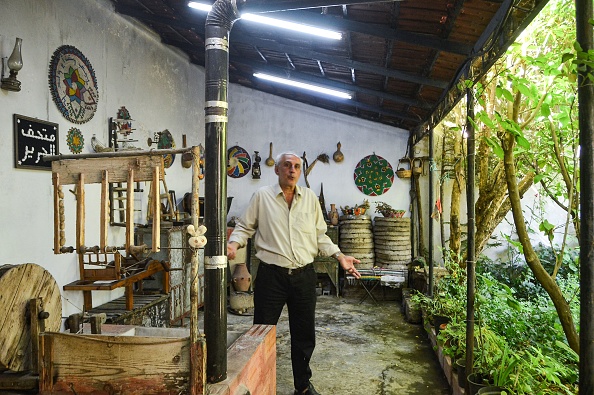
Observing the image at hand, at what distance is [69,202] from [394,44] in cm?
398

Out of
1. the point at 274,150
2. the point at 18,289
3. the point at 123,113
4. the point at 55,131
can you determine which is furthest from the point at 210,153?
the point at 274,150

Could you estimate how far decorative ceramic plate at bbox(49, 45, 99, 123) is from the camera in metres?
4.48

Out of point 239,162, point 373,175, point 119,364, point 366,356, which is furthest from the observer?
point 239,162

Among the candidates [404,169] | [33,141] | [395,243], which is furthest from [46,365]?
[404,169]

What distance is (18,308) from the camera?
1922 millimetres

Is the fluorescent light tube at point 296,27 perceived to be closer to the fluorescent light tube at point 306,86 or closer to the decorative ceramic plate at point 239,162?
the fluorescent light tube at point 306,86

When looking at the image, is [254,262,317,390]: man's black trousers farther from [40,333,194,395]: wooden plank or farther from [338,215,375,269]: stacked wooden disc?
[338,215,375,269]: stacked wooden disc

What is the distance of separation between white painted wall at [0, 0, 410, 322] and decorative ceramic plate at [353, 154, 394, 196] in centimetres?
13

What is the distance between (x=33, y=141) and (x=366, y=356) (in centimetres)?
422

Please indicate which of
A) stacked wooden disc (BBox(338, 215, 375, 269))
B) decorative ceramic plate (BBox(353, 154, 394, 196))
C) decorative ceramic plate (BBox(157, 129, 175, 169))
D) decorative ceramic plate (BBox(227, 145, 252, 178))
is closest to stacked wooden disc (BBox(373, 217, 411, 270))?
stacked wooden disc (BBox(338, 215, 375, 269))

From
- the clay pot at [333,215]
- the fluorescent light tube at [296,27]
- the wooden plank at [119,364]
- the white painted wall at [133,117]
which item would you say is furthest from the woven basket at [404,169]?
the wooden plank at [119,364]

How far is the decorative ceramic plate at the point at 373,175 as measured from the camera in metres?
9.27

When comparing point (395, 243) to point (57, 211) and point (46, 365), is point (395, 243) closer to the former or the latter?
point (57, 211)

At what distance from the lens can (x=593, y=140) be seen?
1801mm
